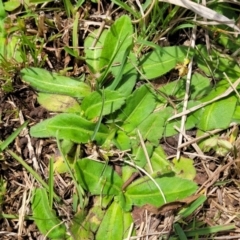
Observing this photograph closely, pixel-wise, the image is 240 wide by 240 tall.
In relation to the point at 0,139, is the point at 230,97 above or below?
above

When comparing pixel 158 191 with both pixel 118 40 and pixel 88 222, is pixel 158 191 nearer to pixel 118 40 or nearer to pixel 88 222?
pixel 88 222

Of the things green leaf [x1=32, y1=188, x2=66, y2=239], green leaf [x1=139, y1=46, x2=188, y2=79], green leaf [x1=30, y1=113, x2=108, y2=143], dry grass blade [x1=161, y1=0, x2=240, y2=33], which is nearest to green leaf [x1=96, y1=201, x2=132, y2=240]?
green leaf [x1=32, y1=188, x2=66, y2=239]

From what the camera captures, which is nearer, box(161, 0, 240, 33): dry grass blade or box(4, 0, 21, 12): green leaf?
box(161, 0, 240, 33): dry grass blade

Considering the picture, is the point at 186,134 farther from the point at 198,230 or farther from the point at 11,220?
the point at 11,220

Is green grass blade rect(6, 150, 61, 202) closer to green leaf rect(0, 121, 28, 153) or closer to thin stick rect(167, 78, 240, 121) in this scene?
green leaf rect(0, 121, 28, 153)

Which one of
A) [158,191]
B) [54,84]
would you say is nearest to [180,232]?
[158,191]

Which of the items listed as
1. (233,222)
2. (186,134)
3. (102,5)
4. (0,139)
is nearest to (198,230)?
(233,222)
